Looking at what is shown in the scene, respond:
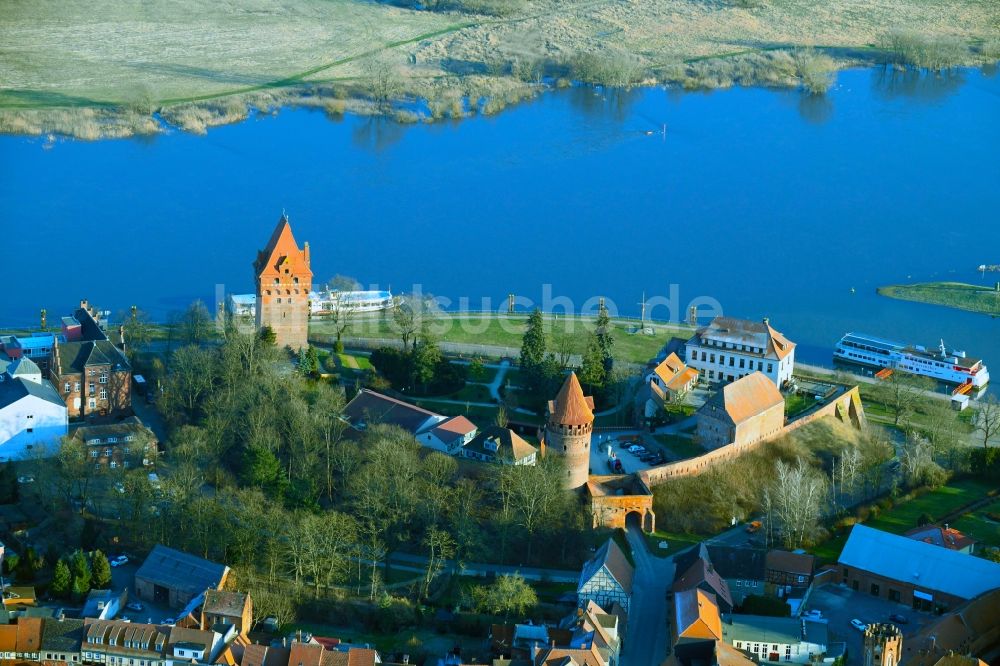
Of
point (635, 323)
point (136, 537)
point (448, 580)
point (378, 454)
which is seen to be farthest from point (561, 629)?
point (635, 323)

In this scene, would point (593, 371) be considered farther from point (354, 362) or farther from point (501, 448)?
point (354, 362)

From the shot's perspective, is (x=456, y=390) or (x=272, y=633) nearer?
(x=272, y=633)

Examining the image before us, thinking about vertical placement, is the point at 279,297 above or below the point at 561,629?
above

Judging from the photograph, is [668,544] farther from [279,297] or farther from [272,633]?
[279,297]

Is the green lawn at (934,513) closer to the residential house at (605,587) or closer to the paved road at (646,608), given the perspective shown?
the paved road at (646,608)

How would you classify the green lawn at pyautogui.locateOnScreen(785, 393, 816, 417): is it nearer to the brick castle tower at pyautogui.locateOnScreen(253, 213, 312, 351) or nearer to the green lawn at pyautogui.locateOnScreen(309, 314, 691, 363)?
the green lawn at pyautogui.locateOnScreen(309, 314, 691, 363)

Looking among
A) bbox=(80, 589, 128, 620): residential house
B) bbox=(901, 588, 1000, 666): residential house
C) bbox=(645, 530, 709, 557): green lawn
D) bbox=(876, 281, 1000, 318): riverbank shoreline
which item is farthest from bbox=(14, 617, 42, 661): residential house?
bbox=(876, 281, 1000, 318): riverbank shoreline
